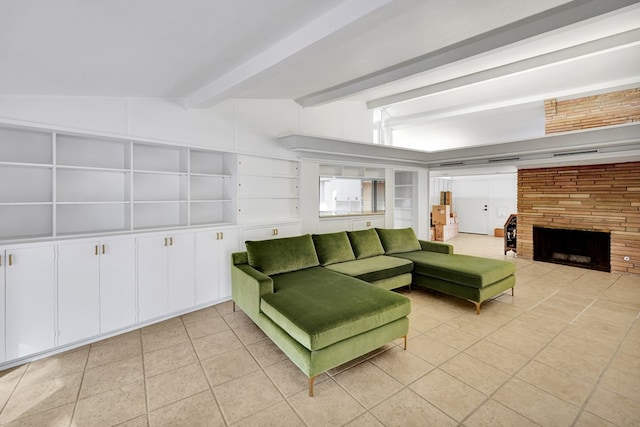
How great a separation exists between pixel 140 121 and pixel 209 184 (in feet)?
4.16

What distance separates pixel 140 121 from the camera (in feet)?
10.7

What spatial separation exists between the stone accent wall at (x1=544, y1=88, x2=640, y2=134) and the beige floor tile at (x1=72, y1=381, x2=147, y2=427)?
7.56 metres

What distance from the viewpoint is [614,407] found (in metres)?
2.02

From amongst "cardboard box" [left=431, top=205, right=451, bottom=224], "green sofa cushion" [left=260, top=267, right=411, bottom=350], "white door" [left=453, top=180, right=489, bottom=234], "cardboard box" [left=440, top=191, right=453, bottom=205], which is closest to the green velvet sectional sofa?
"green sofa cushion" [left=260, top=267, right=411, bottom=350]

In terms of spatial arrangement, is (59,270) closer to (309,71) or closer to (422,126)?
(309,71)

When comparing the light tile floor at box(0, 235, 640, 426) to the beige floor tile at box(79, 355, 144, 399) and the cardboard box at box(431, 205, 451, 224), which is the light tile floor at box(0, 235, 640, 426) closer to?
the beige floor tile at box(79, 355, 144, 399)

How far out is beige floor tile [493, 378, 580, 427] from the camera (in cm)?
191

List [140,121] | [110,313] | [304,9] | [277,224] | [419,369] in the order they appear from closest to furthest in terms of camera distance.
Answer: [304,9] → [419,369] → [110,313] → [140,121] → [277,224]

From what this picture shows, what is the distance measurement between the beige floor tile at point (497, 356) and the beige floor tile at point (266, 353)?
1.77 meters

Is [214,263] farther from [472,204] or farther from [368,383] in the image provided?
[472,204]

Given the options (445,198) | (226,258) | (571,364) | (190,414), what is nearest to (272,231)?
(226,258)

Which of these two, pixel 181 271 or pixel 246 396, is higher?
pixel 181 271

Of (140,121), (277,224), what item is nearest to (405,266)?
(277,224)

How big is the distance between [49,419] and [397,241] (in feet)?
14.5
